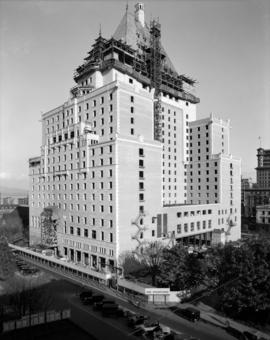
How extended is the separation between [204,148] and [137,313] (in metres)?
58.7

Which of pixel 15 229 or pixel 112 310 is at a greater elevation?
pixel 15 229

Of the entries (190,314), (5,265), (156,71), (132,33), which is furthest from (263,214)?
(5,265)

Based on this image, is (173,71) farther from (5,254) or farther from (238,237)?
(5,254)

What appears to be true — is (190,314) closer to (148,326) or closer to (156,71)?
(148,326)

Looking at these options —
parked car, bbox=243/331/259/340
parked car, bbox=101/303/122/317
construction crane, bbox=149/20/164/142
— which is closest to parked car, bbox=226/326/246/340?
parked car, bbox=243/331/259/340

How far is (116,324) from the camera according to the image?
31688mm

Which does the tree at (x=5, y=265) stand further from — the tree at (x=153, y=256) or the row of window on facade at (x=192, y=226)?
the row of window on facade at (x=192, y=226)

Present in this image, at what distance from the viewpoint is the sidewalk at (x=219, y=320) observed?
1138 inches

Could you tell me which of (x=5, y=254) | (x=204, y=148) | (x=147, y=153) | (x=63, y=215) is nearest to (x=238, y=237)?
(x=204, y=148)

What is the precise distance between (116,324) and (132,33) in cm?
7412

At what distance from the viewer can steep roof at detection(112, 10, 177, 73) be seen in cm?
7836

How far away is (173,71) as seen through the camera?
290 feet

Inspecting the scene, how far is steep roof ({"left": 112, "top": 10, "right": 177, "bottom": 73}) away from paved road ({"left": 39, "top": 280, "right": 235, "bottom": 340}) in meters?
64.5

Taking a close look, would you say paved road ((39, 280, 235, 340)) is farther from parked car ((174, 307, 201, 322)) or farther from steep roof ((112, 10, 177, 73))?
steep roof ((112, 10, 177, 73))
